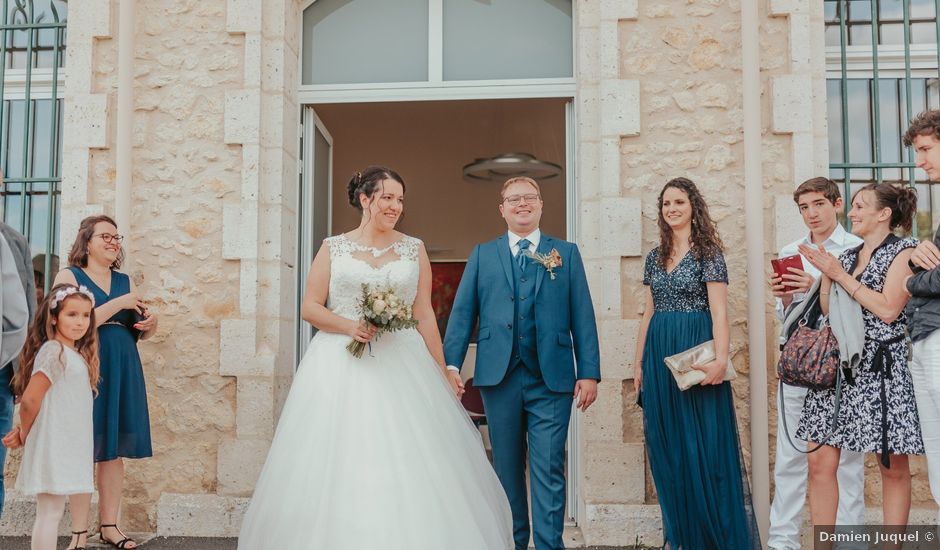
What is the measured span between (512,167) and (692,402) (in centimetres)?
537

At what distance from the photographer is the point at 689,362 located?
158 inches

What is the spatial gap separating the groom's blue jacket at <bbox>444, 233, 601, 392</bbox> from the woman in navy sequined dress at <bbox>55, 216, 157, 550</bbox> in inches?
72.5

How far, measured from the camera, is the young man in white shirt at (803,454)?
4219mm

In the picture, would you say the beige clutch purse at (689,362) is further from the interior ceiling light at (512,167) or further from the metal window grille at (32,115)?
the interior ceiling light at (512,167)

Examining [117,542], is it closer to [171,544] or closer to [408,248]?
[171,544]

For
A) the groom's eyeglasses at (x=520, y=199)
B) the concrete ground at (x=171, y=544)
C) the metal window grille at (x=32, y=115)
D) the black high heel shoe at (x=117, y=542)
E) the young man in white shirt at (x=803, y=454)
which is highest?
the metal window grille at (x=32, y=115)

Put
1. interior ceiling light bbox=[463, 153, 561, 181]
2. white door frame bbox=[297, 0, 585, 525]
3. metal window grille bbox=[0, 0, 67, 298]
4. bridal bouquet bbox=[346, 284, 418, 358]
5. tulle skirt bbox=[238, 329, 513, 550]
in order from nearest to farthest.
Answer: tulle skirt bbox=[238, 329, 513, 550] < bridal bouquet bbox=[346, 284, 418, 358] < white door frame bbox=[297, 0, 585, 525] < metal window grille bbox=[0, 0, 67, 298] < interior ceiling light bbox=[463, 153, 561, 181]

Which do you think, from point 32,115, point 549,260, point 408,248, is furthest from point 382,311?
point 32,115

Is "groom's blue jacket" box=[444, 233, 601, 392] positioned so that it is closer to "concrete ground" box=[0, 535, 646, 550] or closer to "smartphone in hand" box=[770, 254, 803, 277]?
"smartphone in hand" box=[770, 254, 803, 277]

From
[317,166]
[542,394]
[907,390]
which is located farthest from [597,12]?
[907,390]

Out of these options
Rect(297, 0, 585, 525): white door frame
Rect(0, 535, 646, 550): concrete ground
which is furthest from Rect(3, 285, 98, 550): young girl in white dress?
Rect(297, 0, 585, 525): white door frame

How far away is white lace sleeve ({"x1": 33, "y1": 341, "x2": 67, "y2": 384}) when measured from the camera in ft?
12.8

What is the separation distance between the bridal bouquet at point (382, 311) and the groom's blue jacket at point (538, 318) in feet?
1.71

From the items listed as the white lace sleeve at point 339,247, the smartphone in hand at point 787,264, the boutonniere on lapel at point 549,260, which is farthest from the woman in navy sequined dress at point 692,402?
the white lace sleeve at point 339,247
